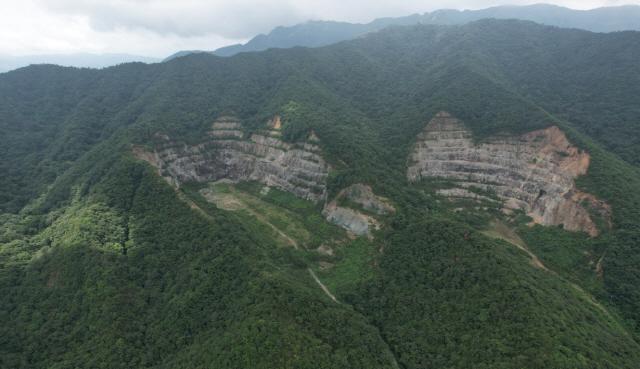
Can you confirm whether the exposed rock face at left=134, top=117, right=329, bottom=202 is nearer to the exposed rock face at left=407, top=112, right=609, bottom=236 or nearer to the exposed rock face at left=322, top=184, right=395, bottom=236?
the exposed rock face at left=322, top=184, right=395, bottom=236

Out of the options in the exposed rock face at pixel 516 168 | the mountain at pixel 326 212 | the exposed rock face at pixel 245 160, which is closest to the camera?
the mountain at pixel 326 212

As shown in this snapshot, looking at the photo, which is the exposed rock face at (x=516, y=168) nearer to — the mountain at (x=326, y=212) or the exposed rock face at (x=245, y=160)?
the mountain at (x=326, y=212)

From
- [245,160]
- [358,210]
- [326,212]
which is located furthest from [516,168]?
[245,160]

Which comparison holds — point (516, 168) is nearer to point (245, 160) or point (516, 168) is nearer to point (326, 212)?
point (326, 212)

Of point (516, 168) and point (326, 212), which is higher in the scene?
point (516, 168)

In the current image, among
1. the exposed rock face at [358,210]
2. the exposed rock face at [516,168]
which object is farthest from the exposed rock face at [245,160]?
the exposed rock face at [516,168]

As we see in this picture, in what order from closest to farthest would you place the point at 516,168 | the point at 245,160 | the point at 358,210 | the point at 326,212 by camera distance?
the point at 358,210, the point at 326,212, the point at 516,168, the point at 245,160
